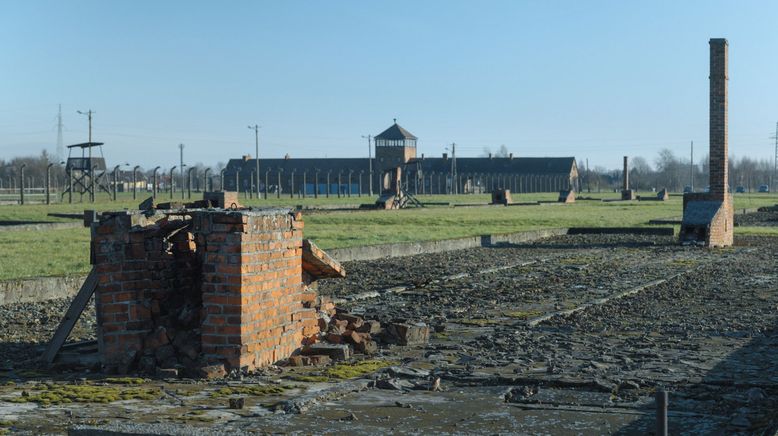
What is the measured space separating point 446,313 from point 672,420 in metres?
5.61

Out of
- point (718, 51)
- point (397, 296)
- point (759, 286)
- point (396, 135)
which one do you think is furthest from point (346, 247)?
point (396, 135)

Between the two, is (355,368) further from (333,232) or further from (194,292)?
(333,232)

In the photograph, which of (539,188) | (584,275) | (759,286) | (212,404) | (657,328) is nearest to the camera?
(212,404)

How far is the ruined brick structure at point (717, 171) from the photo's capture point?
25.7m

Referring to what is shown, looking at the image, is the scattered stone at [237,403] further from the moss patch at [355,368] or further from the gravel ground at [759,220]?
the gravel ground at [759,220]

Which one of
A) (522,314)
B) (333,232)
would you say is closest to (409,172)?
(333,232)

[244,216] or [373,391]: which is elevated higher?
[244,216]

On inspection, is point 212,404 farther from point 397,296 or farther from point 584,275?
point 584,275

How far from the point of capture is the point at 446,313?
11.8 meters

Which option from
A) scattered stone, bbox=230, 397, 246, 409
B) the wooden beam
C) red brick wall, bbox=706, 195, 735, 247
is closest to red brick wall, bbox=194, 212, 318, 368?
the wooden beam

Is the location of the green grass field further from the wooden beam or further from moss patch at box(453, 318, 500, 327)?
moss patch at box(453, 318, 500, 327)

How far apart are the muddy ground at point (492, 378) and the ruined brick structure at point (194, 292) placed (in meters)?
0.32

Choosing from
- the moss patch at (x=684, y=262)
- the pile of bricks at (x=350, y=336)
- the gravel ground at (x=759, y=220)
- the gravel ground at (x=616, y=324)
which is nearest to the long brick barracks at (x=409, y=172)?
the gravel ground at (x=759, y=220)

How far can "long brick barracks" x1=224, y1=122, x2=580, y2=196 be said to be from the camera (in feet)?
360
